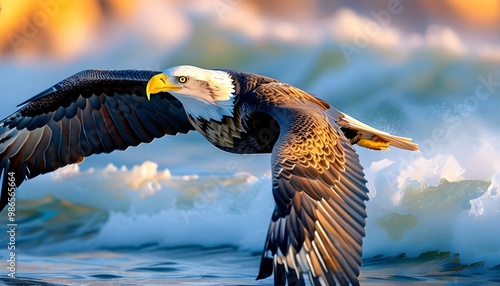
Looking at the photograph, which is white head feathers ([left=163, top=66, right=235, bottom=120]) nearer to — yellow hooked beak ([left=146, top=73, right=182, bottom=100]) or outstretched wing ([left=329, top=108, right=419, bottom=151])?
yellow hooked beak ([left=146, top=73, right=182, bottom=100])

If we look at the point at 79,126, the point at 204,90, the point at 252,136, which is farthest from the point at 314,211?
the point at 79,126

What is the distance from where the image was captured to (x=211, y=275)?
357 inches

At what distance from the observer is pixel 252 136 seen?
6.79 m

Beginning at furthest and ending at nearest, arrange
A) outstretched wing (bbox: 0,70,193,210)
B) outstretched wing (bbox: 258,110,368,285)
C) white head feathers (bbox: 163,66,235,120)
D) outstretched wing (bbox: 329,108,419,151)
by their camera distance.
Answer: outstretched wing (bbox: 0,70,193,210)
outstretched wing (bbox: 329,108,419,151)
white head feathers (bbox: 163,66,235,120)
outstretched wing (bbox: 258,110,368,285)

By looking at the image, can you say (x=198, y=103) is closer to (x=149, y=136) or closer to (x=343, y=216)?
(x=149, y=136)

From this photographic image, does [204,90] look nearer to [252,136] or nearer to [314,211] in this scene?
[252,136]

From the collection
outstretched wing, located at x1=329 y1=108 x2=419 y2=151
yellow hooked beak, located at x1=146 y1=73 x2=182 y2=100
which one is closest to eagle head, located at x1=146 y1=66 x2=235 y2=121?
yellow hooked beak, located at x1=146 y1=73 x2=182 y2=100

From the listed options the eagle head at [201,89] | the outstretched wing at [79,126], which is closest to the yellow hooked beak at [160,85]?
the eagle head at [201,89]

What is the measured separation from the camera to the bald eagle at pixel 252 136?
18.3 feet

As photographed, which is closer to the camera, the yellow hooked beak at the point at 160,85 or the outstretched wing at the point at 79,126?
the yellow hooked beak at the point at 160,85

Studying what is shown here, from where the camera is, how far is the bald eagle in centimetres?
559

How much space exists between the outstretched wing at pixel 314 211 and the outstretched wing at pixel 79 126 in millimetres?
1971

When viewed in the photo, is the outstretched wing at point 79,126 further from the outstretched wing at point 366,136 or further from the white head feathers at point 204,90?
the outstretched wing at point 366,136

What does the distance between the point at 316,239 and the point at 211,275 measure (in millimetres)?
3612
